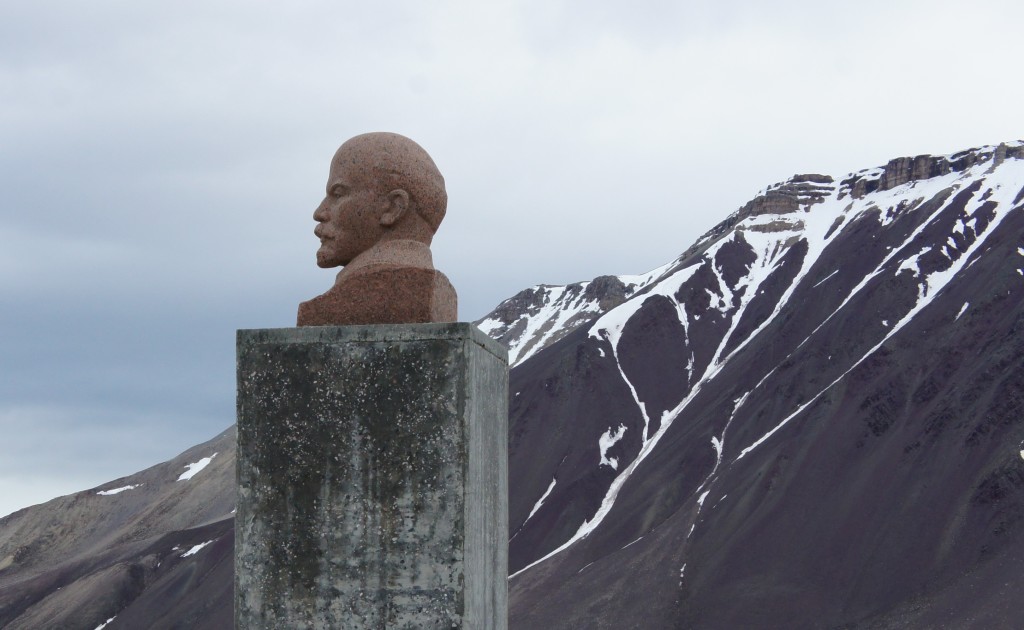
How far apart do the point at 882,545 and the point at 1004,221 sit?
36.8 m

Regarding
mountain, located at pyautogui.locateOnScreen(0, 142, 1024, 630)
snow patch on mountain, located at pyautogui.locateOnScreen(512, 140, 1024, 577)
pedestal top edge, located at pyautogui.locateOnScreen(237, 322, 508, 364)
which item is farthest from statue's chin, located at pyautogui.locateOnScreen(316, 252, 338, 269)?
snow patch on mountain, located at pyautogui.locateOnScreen(512, 140, 1024, 577)

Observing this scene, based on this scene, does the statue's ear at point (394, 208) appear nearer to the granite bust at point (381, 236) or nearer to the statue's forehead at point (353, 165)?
the granite bust at point (381, 236)

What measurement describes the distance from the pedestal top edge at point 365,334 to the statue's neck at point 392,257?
54cm

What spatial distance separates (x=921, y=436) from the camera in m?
67.4

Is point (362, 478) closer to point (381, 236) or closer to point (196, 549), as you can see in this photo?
point (381, 236)

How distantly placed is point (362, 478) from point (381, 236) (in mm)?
1571

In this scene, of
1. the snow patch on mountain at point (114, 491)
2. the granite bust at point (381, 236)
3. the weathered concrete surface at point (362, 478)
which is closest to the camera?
the weathered concrete surface at point (362, 478)

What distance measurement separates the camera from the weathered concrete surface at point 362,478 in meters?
6.59

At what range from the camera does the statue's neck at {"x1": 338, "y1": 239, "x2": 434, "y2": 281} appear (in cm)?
733

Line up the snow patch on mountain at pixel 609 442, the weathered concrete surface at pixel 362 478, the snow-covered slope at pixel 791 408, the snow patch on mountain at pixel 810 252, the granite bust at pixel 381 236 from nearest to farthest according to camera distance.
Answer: the weathered concrete surface at pixel 362 478, the granite bust at pixel 381 236, the snow-covered slope at pixel 791 408, the snow patch on mountain at pixel 810 252, the snow patch on mountain at pixel 609 442

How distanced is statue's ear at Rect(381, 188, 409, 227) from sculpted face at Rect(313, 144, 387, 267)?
3cm

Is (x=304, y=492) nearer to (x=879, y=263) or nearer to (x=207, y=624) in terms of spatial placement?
(x=207, y=624)

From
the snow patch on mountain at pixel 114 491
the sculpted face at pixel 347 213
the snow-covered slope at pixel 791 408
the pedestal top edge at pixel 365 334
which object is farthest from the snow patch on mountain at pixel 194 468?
the pedestal top edge at pixel 365 334

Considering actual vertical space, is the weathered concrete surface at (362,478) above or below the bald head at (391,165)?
below
